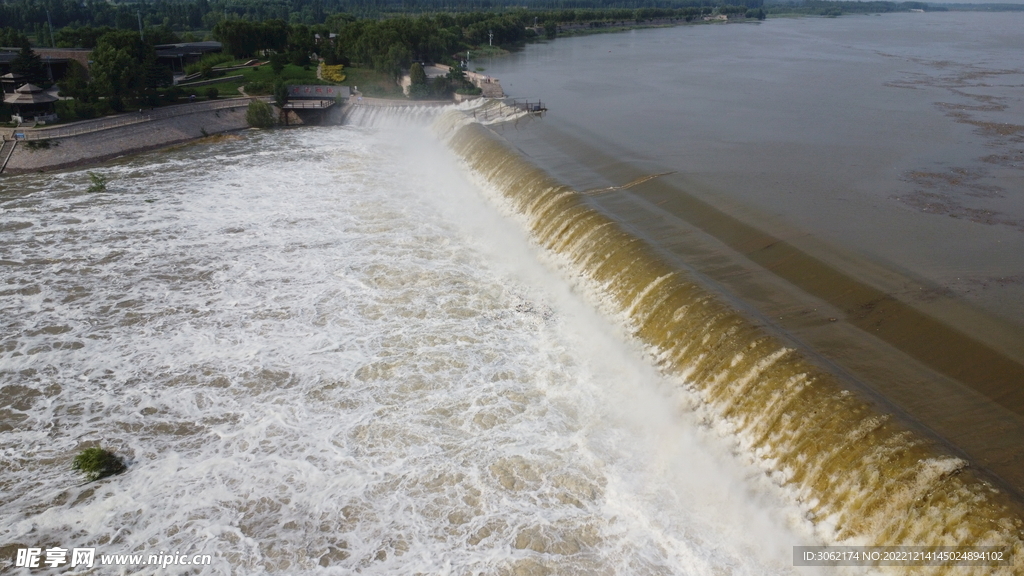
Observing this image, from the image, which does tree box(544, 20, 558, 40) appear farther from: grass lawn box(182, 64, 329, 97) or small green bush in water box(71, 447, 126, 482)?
small green bush in water box(71, 447, 126, 482)

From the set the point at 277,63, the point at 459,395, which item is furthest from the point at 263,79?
the point at 459,395

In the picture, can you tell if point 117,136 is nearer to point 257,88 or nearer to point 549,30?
point 257,88

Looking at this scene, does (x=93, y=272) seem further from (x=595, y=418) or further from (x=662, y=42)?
(x=662, y=42)

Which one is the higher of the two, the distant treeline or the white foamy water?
the distant treeline

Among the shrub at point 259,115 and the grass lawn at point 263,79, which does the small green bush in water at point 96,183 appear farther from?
the grass lawn at point 263,79

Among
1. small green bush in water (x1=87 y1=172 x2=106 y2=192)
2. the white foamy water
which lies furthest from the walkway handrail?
the white foamy water

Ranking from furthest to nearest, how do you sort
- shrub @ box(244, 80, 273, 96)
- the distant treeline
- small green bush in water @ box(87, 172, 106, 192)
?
the distant treeline
shrub @ box(244, 80, 273, 96)
small green bush in water @ box(87, 172, 106, 192)
